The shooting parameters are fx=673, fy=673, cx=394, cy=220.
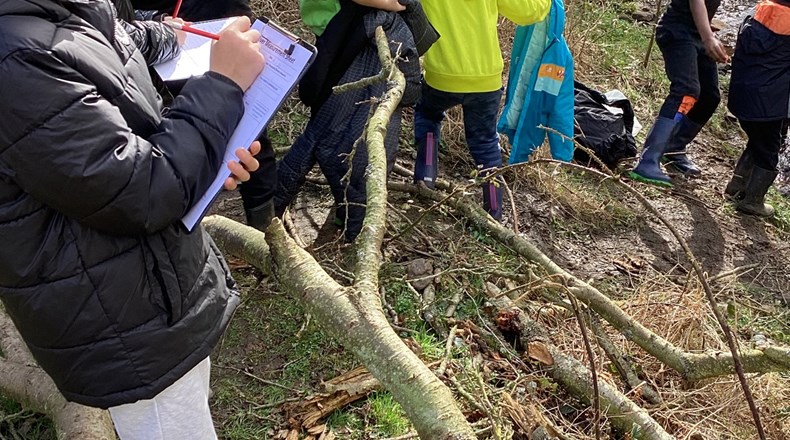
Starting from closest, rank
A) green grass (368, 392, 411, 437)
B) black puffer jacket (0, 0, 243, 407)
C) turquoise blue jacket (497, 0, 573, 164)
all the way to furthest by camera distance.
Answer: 1. black puffer jacket (0, 0, 243, 407)
2. green grass (368, 392, 411, 437)
3. turquoise blue jacket (497, 0, 573, 164)

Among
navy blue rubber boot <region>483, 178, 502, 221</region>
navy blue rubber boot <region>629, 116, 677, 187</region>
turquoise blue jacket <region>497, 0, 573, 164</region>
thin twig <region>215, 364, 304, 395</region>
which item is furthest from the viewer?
navy blue rubber boot <region>629, 116, 677, 187</region>

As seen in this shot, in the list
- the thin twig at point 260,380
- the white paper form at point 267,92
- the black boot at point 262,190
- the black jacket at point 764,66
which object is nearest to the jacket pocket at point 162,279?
the white paper form at point 267,92

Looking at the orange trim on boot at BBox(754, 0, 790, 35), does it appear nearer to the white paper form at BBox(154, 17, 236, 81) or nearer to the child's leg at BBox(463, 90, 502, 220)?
the child's leg at BBox(463, 90, 502, 220)

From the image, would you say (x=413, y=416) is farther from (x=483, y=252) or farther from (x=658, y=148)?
(x=658, y=148)

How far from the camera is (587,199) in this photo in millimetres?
4242

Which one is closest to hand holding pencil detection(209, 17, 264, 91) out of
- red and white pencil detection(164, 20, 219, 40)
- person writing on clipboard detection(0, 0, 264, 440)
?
person writing on clipboard detection(0, 0, 264, 440)

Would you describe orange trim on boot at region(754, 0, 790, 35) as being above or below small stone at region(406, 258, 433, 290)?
above

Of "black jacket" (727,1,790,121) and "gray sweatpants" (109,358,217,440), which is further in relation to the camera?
"black jacket" (727,1,790,121)

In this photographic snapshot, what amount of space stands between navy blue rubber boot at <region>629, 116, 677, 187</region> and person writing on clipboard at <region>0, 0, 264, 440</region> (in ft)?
12.4

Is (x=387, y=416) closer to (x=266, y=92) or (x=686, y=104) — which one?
(x=266, y=92)

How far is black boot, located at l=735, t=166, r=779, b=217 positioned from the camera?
450 cm

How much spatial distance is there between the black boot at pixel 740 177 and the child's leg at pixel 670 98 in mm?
469

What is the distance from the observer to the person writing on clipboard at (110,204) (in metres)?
1.18

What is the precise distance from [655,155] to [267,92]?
151 inches
